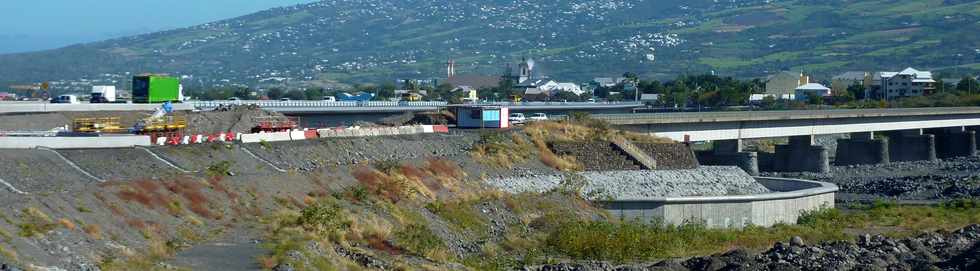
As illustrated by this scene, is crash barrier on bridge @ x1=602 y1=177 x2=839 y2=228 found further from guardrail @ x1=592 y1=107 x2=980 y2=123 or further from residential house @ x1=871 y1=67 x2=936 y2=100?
residential house @ x1=871 y1=67 x2=936 y2=100

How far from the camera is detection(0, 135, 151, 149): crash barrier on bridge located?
4000 cm

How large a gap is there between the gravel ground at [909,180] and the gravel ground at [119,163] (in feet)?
135

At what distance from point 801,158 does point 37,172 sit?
66.9 metres

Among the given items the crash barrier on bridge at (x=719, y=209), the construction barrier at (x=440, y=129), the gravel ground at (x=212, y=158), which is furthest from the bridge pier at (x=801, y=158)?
the gravel ground at (x=212, y=158)

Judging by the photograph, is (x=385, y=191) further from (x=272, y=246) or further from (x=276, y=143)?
(x=272, y=246)

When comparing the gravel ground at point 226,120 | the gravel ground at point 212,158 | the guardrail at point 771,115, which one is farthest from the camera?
the guardrail at point 771,115

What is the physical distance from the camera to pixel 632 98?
182 metres

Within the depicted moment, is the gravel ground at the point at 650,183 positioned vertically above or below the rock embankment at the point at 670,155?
below

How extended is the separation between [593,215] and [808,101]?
123318 mm

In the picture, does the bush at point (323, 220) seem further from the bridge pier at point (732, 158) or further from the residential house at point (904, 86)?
the residential house at point (904, 86)

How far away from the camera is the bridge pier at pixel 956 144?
4419 inches

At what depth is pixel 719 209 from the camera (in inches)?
2219

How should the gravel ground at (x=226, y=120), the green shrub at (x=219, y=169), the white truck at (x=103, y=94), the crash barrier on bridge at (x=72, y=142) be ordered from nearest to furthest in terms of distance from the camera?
1. the crash barrier on bridge at (x=72, y=142)
2. the green shrub at (x=219, y=169)
3. the gravel ground at (x=226, y=120)
4. the white truck at (x=103, y=94)

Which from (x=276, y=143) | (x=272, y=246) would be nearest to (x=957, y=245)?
(x=276, y=143)
